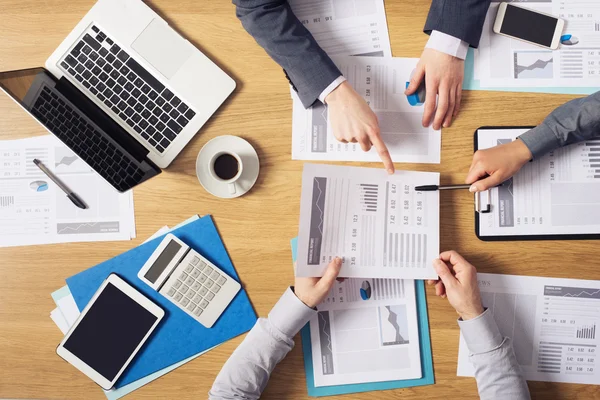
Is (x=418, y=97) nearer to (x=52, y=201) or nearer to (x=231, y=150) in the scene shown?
(x=231, y=150)

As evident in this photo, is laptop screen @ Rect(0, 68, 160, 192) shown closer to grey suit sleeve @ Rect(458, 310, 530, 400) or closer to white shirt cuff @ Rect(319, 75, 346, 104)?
white shirt cuff @ Rect(319, 75, 346, 104)

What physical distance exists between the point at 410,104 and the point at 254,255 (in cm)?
46

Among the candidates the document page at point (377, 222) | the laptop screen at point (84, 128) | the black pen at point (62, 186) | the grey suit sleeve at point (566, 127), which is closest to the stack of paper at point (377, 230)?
the document page at point (377, 222)

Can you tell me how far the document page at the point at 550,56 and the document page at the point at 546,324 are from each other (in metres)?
0.42

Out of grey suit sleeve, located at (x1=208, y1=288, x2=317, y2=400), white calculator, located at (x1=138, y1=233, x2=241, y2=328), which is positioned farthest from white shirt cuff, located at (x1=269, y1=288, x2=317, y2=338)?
white calculator, located at (x1=138, y1=233, x2=241, y2=328)

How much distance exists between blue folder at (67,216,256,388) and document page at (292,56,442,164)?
265 mm

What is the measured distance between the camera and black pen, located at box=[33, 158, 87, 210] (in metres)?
1.06

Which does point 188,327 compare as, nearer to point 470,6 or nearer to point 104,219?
point 104,219

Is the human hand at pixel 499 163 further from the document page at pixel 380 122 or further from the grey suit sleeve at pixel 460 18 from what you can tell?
the grey suit sleeve at pixel 460 18

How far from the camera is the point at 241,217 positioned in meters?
1.05

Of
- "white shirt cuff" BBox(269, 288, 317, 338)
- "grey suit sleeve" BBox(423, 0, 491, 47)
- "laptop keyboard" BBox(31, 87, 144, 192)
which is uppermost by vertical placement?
"grey suit sleeve" BBox(423, 0, 491, 47)

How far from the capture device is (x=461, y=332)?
3.37ft

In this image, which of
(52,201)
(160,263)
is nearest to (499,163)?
(160,263)

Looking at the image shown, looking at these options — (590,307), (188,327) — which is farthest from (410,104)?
(188,327)
